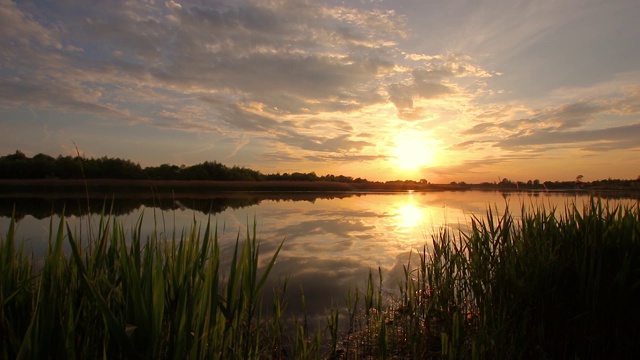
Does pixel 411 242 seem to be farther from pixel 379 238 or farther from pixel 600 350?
pixel 600 350

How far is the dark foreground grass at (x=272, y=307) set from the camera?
77.1 inches

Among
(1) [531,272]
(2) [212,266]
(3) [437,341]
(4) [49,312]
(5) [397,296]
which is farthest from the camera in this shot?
(5) [397,296]

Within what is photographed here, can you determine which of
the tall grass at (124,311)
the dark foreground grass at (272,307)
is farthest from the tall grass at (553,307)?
the tall grass at (124,311)

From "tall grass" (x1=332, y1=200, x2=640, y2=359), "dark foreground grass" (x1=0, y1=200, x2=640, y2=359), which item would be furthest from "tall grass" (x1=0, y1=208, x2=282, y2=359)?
"tall grass" (x1=332, y1=200, x2=640, y2=359)

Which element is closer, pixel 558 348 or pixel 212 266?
pixel 212 266

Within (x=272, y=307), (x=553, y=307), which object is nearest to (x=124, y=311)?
(x=272, y=307)

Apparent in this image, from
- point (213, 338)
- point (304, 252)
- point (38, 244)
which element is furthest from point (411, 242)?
point (38, 244)

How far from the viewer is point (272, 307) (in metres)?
4.24

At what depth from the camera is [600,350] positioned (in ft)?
11.8

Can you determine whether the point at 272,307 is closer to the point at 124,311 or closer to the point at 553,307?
the point at 124,311

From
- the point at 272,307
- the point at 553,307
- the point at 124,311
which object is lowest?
the point at 272,307

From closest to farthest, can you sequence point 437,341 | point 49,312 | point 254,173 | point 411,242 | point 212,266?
1. point 49,312
2. point 212,266
3. point 437,341
4. point 411,242
5. point 254,173

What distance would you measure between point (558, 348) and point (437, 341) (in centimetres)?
131

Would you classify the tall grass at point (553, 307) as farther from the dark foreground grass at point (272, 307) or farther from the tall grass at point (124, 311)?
the tall grass at point (124, 311)
